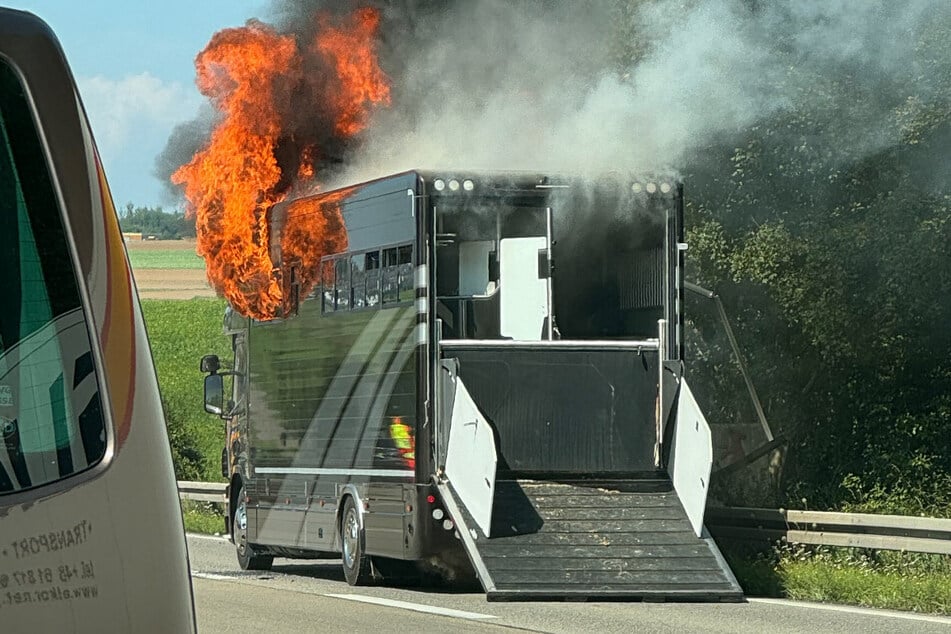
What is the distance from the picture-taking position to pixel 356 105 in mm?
22828

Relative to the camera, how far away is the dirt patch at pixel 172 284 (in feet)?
245

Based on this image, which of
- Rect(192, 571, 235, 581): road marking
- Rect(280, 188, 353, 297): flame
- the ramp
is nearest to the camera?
the ramp

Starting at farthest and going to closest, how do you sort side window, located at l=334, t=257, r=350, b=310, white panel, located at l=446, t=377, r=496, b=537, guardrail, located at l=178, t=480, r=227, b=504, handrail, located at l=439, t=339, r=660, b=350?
guardrail, located at l=178, t=480, r=227, b=504 → side window, located at l=334, t=257, r=350, b=310 → handrail, located at l=439, t=339, r=660, b=350 → white panel, located at l=446, t=377, r=496, b=537

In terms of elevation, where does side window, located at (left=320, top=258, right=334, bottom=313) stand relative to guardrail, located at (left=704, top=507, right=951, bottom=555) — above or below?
above

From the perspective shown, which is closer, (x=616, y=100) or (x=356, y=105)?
(x=616, y=100)

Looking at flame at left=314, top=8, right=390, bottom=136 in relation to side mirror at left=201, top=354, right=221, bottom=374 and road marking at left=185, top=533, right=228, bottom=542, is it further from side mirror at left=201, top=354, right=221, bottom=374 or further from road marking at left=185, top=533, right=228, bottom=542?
road marking at left=185, top=533, right=228, bottom=542

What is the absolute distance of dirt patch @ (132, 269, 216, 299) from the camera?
245 feet

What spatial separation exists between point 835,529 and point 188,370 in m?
46.4

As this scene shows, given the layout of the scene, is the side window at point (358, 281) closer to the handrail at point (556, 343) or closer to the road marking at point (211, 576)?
the handrail at point (556, 343)

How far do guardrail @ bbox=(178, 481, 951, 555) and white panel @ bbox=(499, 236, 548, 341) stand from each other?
2.93 meters

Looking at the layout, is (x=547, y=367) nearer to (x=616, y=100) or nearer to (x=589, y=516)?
(x=589, y=516)

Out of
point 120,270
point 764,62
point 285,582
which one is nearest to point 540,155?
point 764,62

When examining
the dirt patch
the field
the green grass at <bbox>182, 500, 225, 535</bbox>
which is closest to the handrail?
the green grass at <bbox>182, 500, 225, 535</bbox>

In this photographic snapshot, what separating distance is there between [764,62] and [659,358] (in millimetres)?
4288
